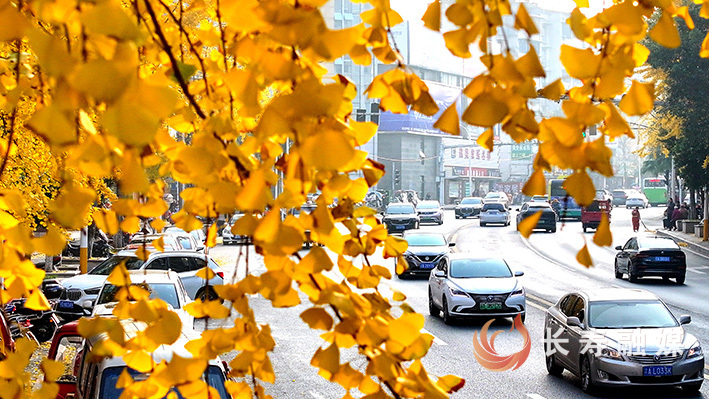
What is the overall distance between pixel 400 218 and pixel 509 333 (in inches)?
1246

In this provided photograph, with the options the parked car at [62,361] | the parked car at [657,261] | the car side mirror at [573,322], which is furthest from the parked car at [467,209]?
the parked car at [62,361]

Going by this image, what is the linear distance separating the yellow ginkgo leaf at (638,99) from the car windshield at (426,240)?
26465mm

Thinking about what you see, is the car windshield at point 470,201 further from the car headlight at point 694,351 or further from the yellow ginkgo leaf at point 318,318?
the yellow ginkgo leaf at point 318,318

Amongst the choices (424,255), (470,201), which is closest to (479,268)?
(424,255)

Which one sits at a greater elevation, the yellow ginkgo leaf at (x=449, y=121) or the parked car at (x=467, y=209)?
the yellow ginkgo leaf at (x=449, y=121)

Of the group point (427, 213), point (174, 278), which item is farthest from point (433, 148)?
point (174, 278)

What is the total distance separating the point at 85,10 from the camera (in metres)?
1.35

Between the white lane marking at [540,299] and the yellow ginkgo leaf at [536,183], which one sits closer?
the yellow ginkgo leaf at [536,183]

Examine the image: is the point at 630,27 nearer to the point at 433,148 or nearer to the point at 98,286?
the point at 98,286

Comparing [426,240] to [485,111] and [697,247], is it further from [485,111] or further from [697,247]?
[485,111]

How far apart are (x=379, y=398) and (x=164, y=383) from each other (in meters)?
0.51

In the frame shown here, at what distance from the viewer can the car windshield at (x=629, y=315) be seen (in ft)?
42.1

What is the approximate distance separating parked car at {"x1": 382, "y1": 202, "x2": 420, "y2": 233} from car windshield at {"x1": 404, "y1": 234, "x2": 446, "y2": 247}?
58.0 feet

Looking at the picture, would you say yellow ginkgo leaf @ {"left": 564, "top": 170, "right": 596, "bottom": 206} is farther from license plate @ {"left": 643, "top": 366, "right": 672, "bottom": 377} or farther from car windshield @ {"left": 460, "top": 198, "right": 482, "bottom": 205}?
car windshield @ {"left": 460, "top": 198, "right": 482, "bottom": 205}
